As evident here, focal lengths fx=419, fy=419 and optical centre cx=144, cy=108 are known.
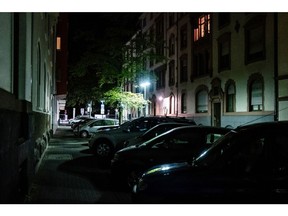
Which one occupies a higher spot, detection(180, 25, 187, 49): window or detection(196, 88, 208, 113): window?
detection(180, 25, 187, 49): window

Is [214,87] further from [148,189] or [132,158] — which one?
[148,189]

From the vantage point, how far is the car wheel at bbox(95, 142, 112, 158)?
56.4ft

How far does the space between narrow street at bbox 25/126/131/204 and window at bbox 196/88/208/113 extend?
15.4 metres

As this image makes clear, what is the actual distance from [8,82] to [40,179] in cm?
421

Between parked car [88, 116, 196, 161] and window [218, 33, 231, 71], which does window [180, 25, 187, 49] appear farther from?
parked car [88, 116, 196, 161]

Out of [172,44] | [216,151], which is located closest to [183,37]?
[172,44]

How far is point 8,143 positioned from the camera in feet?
20.2

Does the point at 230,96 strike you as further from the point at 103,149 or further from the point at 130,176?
the point at 130,176

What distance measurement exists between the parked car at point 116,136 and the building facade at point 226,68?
715 centimetres

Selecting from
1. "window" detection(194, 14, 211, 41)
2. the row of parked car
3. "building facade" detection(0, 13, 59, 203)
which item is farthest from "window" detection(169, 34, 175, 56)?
the row of parked car

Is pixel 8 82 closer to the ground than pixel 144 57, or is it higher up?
closer to the ground

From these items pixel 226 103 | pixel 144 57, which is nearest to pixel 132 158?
pixel 226 103

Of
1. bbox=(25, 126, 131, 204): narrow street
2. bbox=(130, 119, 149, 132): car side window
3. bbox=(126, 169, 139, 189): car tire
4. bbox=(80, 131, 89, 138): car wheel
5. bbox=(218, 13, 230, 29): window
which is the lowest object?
bbox=(25, 126, 131, 204): narrow street

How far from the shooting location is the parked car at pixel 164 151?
9.52m
